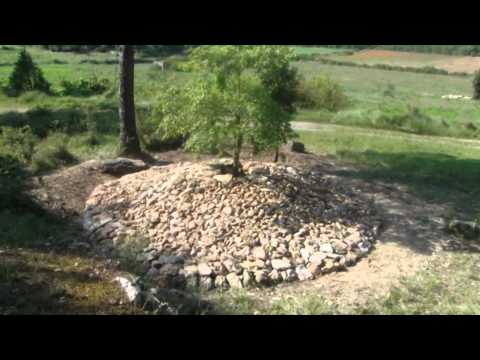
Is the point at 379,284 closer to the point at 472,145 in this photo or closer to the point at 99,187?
the point at 99,187

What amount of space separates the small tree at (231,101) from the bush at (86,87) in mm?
20776

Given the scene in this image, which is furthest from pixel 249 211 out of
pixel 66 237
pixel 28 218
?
pixel 28 218

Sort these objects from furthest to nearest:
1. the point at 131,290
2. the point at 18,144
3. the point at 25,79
Answer: 1. the point at 25,79
2. the point at 18,144
3. the point at 131,290

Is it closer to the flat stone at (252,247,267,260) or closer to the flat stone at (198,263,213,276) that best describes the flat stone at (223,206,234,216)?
the flat stone at (252,247,267,260)

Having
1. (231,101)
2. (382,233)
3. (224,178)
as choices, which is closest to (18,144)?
(224,178)

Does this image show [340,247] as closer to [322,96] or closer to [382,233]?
[382,233]

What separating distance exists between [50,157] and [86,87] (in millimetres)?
18731

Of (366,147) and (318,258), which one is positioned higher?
(318,258)

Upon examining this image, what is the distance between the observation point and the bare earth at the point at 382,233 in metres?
6.38

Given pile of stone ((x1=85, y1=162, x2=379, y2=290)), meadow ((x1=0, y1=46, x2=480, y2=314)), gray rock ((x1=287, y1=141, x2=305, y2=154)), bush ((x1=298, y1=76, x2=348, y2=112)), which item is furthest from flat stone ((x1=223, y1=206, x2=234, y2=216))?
bush ((x1=298, y1=76, x2=348, y2=112))

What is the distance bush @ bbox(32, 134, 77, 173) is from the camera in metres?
10.8

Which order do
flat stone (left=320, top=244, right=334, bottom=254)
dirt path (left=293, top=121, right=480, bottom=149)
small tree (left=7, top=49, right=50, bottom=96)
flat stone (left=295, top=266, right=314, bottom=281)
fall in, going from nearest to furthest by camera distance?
flat stone (left=295, top=266, right=314, bottom=281)
flat stone (left=320, top=244, right=334, bottom=254)
dirt path (left=293, top=121, right=480, bottom=149)
small tree (left=7, top=49, right=50, bottom=96)

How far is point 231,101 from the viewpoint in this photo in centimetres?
807

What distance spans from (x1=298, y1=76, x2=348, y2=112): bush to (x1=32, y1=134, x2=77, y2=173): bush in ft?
50.4
